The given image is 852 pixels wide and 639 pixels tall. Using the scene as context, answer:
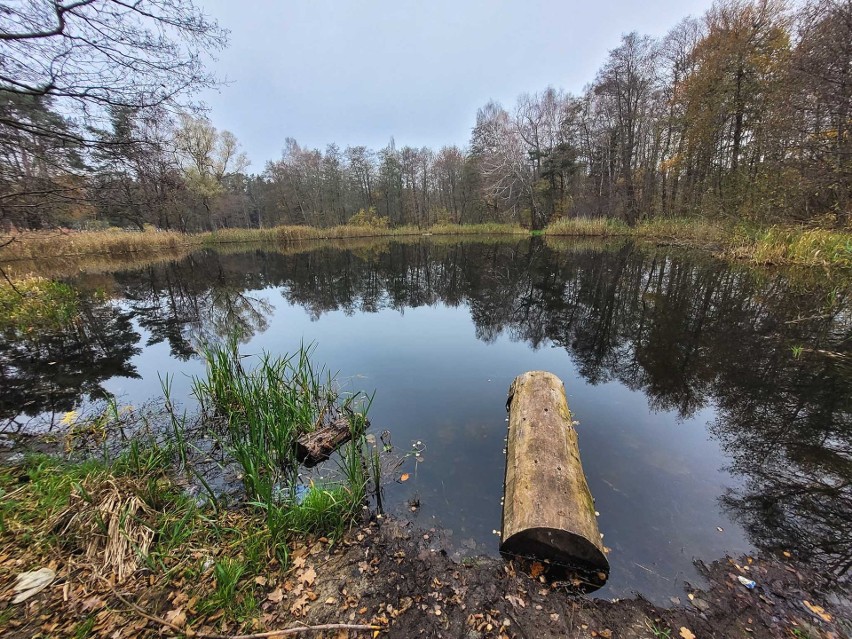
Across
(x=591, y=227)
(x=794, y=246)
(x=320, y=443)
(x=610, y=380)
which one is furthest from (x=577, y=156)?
(x=320, y=443)

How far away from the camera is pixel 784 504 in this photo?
252 cm

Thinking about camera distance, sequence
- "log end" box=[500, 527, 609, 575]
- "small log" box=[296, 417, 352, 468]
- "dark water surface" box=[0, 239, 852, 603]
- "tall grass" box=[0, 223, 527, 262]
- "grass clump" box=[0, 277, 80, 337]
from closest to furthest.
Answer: "log end" box=[500, 527, 609, 575] → "dark water surface" box=[0, 239, 852, 603] → "small log" box=[296, 417, 352, 468] → "grass clump" box=[0, 277, 80, 337] → "tall grass" box=[0, 223, 527, 262]

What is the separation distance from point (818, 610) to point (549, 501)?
139cm

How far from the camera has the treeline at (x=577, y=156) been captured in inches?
200

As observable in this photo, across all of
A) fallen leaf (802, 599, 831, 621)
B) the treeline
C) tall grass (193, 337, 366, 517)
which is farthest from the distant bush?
fallen leaf (802, 599, 831, 621)

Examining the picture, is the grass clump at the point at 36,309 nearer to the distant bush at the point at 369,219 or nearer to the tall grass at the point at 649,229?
the tall grass at the point at 649,229

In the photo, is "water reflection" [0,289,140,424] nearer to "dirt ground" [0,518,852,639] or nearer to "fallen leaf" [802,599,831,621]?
"dirt ground" [0,518,852,639]

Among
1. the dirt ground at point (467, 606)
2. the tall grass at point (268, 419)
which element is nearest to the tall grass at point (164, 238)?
the tall grass at point (268, 419)

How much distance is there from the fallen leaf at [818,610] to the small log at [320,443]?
3.09m

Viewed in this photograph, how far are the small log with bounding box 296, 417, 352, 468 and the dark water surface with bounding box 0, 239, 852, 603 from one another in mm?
580

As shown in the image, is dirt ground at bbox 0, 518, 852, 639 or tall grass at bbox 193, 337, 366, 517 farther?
tall grass at bbox 193, 337, 366, 517

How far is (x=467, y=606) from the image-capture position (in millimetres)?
1821

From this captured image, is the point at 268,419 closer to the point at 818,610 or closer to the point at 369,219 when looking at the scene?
the point at 818,610

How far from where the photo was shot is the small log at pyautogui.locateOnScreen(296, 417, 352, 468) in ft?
10.3
